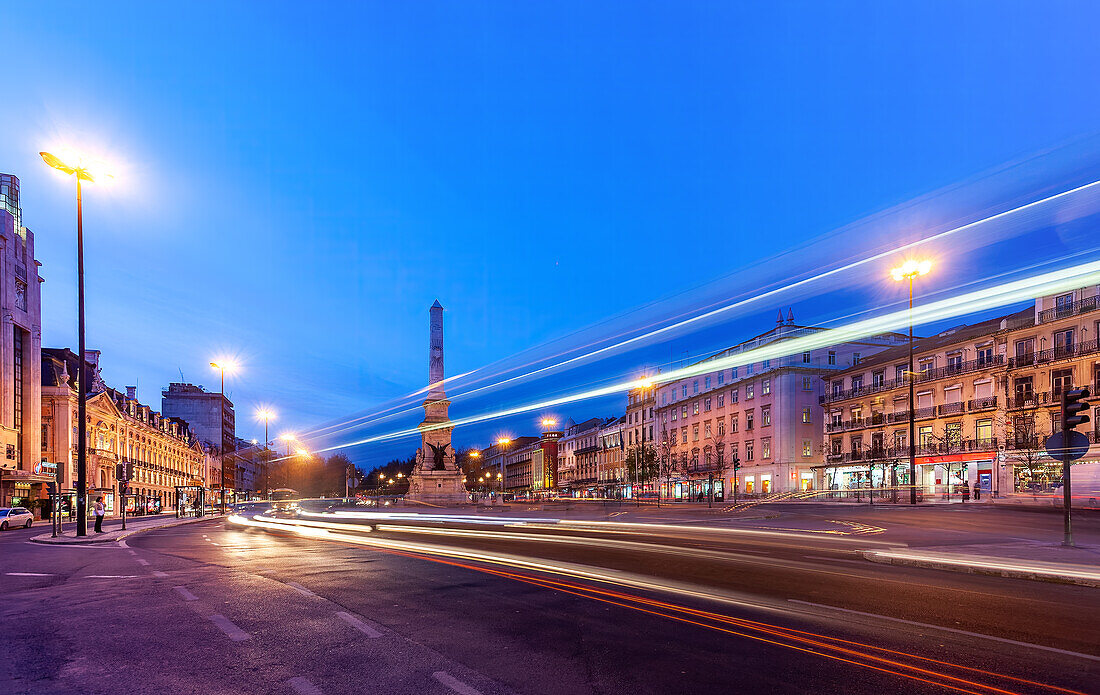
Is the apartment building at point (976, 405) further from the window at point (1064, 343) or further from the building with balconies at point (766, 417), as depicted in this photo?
the building with balconies at point (766, 417)

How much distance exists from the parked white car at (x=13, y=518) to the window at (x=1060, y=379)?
65.5 m

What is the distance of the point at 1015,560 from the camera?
13766mm

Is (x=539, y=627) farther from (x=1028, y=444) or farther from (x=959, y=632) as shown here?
(x=1028, y=444)

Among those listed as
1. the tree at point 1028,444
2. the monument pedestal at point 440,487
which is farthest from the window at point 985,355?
the monument pedestal at point 440,487

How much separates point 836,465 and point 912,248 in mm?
34084

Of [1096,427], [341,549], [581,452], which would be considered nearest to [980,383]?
[1096,427]

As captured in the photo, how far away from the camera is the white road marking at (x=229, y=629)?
24.3 ft

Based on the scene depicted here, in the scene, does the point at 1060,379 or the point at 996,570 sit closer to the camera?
the point at 996,570

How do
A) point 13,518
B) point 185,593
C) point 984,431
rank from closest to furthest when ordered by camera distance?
point 185,593 < point 13,518 < point 984,431

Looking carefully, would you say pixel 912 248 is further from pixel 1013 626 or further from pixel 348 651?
pixel 348 651

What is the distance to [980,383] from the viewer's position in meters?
54.9

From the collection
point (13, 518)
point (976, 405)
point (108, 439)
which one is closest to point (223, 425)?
point (108, 439)

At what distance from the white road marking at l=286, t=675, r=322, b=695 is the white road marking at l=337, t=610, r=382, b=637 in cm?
167

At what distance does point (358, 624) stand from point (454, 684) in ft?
9.28
